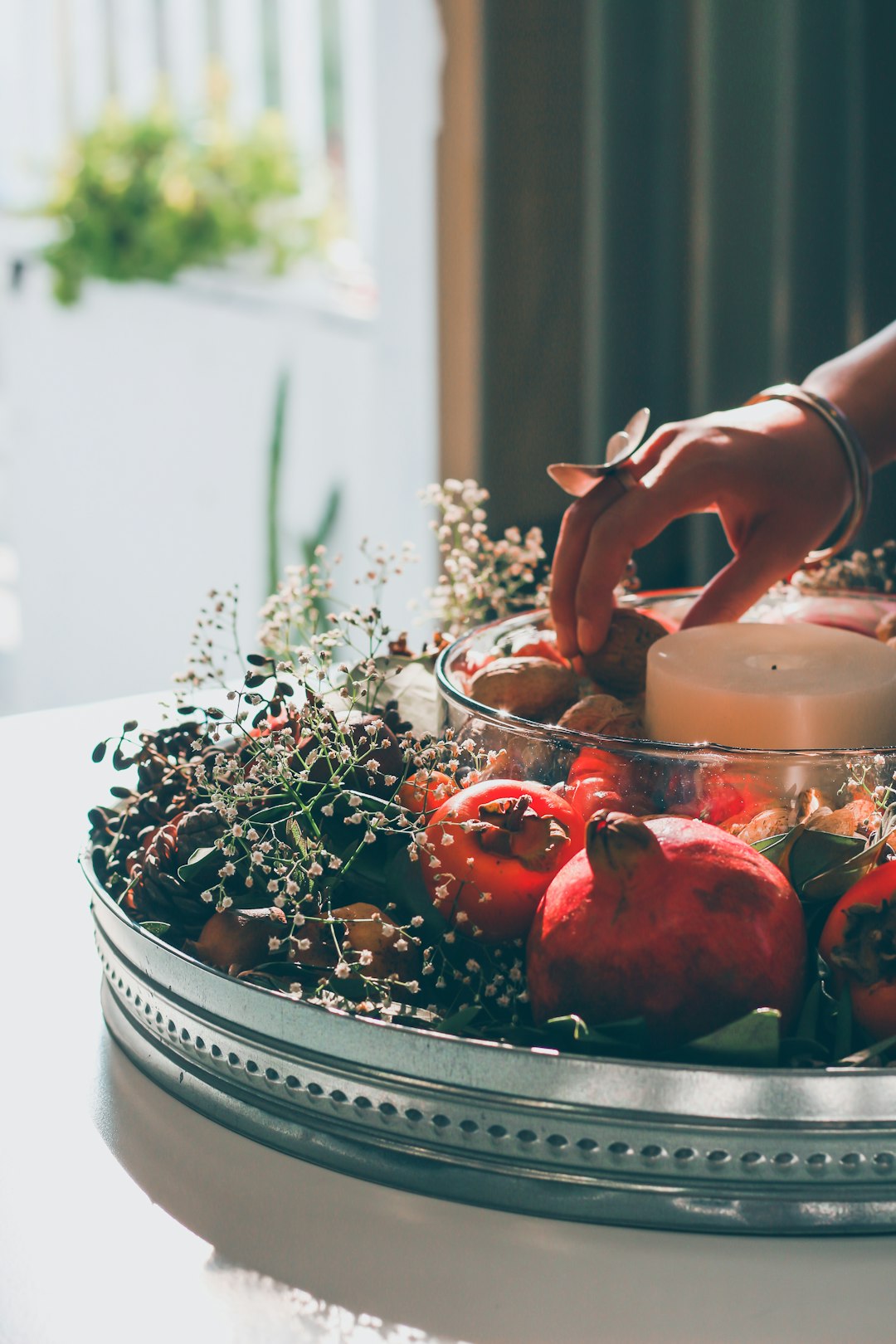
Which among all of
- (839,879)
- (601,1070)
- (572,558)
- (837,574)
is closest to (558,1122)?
(601,1070)

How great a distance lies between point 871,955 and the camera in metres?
0.45

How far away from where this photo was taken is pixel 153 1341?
15.6 inches

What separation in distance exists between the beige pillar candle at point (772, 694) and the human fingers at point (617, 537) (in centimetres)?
4

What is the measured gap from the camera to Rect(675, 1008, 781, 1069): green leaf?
0.42 meters

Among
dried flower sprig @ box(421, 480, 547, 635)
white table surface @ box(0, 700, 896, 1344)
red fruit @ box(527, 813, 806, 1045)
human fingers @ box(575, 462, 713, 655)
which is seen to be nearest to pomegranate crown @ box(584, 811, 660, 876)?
red fruit @ box(527, 813, 806, 1045)

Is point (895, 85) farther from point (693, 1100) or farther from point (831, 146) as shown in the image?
point (693, 1100)

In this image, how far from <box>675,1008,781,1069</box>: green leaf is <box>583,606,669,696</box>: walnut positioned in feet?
1.01

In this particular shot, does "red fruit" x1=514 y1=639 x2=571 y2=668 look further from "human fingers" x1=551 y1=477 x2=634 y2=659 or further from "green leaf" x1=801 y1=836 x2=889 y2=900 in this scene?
"green leaf" x1=801 y1=836 x2=889 y2=900

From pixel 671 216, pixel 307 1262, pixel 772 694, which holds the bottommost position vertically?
pixel 307 1262

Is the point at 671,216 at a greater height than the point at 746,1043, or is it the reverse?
the point at 671,216

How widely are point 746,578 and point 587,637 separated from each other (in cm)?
12

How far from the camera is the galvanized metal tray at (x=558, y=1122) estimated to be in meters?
0.42

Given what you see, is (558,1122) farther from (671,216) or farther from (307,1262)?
(671,216)

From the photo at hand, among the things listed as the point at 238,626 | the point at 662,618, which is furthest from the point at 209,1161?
the point at 238,626
